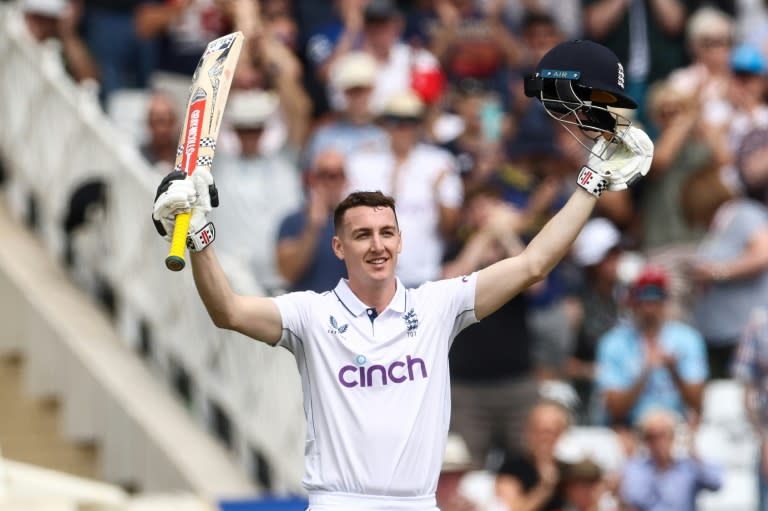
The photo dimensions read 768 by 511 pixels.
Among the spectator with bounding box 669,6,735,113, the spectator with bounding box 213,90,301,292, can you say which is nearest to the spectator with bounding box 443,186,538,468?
the spectator with bounding box 213,90,301,292

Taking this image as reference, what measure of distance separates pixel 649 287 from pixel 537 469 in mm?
1394

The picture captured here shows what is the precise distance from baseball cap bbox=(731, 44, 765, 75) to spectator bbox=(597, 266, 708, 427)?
2.62 metres

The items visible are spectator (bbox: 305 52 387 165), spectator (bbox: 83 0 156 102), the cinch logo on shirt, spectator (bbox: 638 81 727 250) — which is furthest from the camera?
spectator (bbox: 83 0 156 102)

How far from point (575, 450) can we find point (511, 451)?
480mm

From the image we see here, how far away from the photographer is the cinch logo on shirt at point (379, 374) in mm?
6820

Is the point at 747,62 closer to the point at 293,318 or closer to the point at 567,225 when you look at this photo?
the point at 567,225

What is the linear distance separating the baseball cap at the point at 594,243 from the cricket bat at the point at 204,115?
18.4 feet

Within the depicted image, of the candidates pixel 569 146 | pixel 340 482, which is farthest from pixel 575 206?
pixel 569 146

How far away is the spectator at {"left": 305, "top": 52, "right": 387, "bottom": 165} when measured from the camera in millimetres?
12750

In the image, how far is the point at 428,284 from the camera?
7145mm

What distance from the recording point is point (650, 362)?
1144cm

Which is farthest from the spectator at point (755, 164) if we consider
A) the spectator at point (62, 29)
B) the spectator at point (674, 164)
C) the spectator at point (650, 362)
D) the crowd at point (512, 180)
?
the spectator at point (62, 29)

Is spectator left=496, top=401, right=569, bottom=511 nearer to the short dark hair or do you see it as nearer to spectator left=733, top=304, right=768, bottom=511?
spectator left=733, top=304, right=768, bottom=511

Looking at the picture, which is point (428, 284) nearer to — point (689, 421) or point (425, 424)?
point (425, 424)
